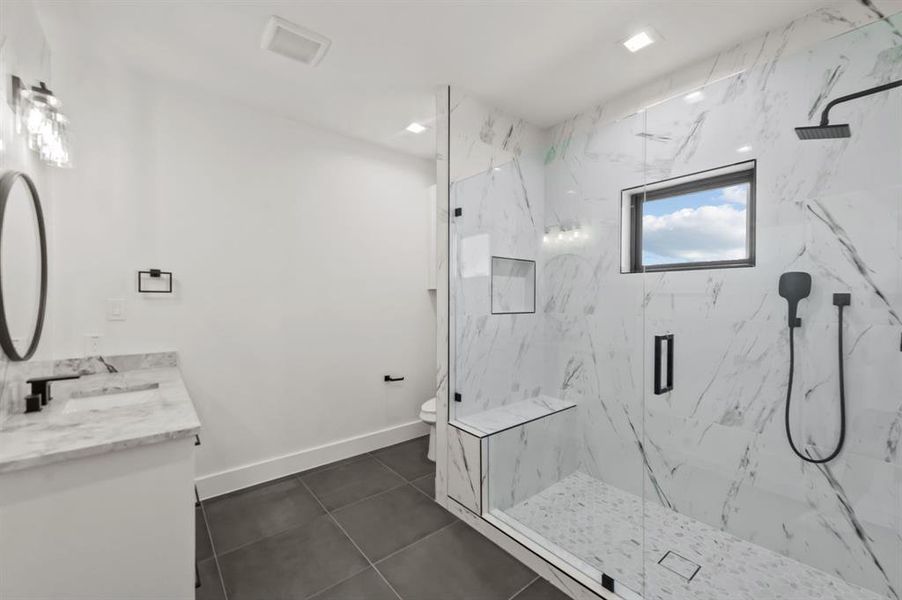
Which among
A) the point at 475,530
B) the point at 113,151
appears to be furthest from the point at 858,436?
the point at 113,151

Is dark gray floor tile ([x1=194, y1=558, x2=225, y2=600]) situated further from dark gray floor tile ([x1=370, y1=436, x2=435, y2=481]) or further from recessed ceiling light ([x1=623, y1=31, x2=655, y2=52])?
recessed ceiling light ([x1=623, y1=31, x2=655, y2=52])

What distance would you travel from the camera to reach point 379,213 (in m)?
3.27

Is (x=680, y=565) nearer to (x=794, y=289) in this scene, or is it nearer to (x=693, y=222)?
(x=794, y=289)

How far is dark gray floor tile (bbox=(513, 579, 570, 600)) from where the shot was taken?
65.4 inches

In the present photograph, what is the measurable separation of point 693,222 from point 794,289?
1.94 ft

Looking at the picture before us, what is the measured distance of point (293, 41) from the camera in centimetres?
198

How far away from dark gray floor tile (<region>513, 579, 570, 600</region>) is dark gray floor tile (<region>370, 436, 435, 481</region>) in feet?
3.87

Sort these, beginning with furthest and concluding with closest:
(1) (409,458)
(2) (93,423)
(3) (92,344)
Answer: (1) (409,458) < (3) (92,344) < (2) (93,423)

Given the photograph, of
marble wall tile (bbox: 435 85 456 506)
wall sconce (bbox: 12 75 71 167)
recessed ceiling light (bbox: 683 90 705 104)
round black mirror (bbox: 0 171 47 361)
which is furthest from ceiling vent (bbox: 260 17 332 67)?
recessed ceiling light (bbox: 683 90 705 104)

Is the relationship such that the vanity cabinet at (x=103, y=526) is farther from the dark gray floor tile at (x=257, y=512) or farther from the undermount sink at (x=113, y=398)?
the dark gray floor tile at (x=257, y=512)

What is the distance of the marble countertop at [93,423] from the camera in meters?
1.10

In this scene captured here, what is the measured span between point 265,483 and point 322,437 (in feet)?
1.57

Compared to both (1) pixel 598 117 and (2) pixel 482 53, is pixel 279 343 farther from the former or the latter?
(1) pixel 598 117

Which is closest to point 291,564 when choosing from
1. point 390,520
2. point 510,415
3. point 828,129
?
point 390,520
